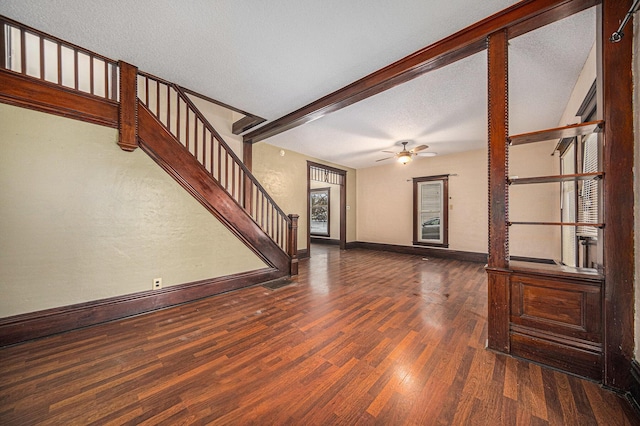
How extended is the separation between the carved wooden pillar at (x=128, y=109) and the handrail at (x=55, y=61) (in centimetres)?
10

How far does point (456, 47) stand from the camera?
84.4 inches

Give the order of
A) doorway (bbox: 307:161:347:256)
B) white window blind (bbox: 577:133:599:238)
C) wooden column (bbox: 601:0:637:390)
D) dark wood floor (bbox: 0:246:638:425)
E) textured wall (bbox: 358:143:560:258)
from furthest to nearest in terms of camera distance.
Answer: doorway (bbox: 307:161:347:256)
textured wall (bbox: 358:143:560:258)
white window blind (bbox: 577:133:599:238)
wooden column (bbox: 601:0:637:390)
dark wood floor (bbox: 0:246:638:425)

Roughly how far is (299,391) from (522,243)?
5.92m

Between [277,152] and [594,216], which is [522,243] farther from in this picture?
[277,152]

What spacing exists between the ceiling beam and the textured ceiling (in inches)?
3.0

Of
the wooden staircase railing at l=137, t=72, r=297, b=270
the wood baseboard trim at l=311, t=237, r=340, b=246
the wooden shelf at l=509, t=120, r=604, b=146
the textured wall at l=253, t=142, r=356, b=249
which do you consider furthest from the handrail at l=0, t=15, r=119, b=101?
the wood baseboard trim at l=311, t=237, r=340, b=246

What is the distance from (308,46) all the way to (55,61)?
3.55m

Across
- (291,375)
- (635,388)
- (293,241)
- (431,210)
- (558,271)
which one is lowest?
(291,375)

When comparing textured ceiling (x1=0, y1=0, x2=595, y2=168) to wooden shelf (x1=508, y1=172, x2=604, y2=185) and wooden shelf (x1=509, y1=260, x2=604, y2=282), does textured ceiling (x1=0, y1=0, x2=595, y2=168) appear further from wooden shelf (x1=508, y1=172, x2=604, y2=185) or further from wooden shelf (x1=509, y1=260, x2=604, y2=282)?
A: wooden shelf (x1=509, y1=260, x2=604, y2=282)

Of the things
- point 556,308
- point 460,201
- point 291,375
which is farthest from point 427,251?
point 291,375

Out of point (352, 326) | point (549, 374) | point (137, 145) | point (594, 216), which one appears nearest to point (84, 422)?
point (352, 326)

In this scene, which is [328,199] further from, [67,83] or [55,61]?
[55,61]

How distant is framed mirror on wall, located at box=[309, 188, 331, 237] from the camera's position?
8.89 metres

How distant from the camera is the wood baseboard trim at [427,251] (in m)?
5.77
